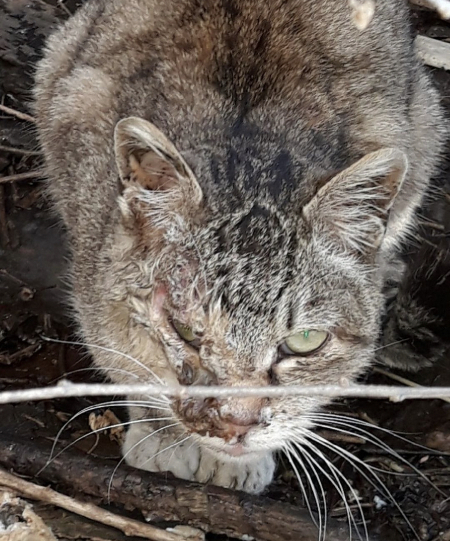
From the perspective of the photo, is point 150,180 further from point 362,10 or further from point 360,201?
point 362,10

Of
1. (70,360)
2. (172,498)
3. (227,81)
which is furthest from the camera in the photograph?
(70,360)

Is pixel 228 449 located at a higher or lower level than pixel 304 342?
lower

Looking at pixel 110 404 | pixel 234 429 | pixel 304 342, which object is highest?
pixel 304 342

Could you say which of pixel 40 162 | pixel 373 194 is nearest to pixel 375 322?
pixel 373 194

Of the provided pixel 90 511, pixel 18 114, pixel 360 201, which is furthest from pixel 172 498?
pixel 18 114

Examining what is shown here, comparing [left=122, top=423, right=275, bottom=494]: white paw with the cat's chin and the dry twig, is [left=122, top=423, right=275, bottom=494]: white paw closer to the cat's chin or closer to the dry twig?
the cat's chin

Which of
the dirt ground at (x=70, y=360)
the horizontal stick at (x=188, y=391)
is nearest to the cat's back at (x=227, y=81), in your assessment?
the dirt ground at (x=70, y=360)

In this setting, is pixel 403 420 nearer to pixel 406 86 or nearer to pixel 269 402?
pixel 269 402
